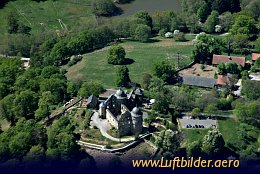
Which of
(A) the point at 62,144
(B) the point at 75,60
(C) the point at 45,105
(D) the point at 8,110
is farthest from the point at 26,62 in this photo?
(A) the point at 62,144

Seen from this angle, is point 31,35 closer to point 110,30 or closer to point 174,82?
point 110,30

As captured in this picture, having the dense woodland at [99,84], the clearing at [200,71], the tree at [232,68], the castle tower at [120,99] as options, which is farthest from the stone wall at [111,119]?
Answer: the tree at [232,68]

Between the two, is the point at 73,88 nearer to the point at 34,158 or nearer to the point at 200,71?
the point at 34,158

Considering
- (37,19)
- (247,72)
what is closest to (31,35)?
(37,19)

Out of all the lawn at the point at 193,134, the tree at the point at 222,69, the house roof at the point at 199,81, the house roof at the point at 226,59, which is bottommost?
the lawn at the point at 193,134

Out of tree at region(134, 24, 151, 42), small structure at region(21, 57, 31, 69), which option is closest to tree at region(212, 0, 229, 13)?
tree at region(134, 24, 151, 42)

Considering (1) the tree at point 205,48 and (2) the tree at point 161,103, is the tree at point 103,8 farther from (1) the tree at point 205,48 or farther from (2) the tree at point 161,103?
(2) the tree at point 161,103
